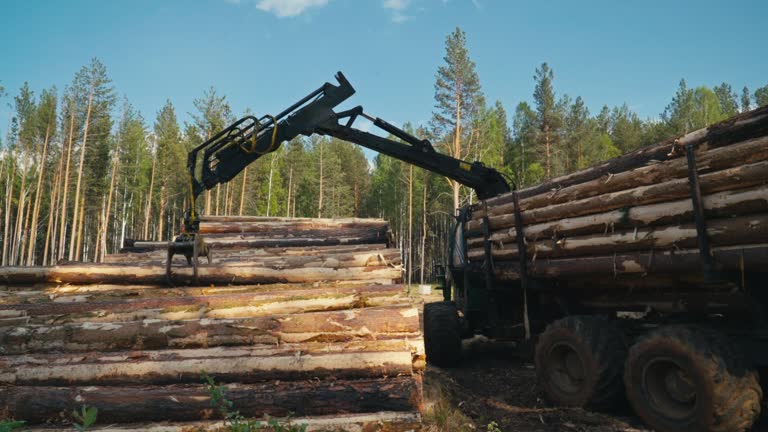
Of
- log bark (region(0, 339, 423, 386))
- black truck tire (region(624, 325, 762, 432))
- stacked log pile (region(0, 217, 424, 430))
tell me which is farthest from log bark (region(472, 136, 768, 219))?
log bark (region(0, 339, 423, 386))

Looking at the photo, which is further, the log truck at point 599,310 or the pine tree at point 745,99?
the pine tree at point 745,99

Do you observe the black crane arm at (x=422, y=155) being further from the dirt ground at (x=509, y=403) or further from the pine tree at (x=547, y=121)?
the pine tree at (x=547, y=121)

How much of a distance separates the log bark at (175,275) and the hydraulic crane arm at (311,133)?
4.22 feet

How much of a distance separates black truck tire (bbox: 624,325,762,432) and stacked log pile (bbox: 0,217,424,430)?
2.58 m

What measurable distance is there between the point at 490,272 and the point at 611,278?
86.8 inches

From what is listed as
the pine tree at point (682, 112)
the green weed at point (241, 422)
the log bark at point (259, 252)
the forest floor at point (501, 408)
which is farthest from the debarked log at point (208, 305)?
the pine tree at point (682, 112)

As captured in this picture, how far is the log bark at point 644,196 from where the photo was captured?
3898mm

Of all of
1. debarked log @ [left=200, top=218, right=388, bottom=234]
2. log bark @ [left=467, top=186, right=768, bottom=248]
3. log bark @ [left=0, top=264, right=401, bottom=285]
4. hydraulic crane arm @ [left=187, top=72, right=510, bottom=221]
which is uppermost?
hydraulic crane arm @ [left=187, top=72, right=510, bottom=221]

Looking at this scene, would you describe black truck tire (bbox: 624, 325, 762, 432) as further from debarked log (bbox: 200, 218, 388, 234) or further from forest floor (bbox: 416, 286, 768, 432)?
debarked log (bbox: 200, 218, 388, 234)

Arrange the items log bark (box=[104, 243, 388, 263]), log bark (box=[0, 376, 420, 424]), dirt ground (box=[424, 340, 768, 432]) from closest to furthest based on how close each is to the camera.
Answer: log bark (box=[0, 376, 420, 424]) < dirt ground (box=[424, 340, 768, 432]) < log bark (box=[104, 243, 388, 263])

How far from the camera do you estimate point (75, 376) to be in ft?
11.2

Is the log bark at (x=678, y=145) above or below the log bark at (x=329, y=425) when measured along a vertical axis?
above

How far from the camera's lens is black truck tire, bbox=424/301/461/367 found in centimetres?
802

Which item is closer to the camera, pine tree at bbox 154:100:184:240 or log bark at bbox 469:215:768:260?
log bark at bbox 469:215:768:260
